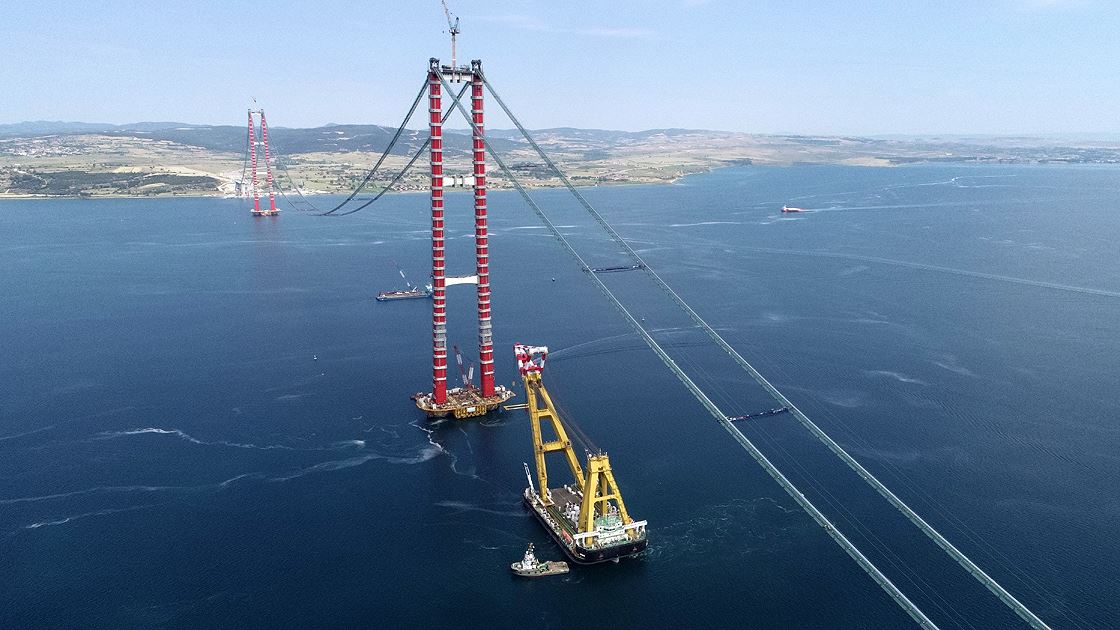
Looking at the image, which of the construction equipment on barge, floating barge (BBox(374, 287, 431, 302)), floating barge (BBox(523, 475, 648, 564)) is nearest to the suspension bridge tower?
the construction equipment on barge

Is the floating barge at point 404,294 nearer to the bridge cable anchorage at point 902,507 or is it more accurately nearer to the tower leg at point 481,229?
the tower leg at point 481,229

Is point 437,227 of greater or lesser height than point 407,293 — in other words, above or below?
above

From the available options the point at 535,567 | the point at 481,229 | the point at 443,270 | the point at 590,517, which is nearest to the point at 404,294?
the point at 443,270

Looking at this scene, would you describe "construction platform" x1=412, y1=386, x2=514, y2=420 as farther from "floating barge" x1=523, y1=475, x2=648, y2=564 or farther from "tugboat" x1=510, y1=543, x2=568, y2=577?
"tugboat" x1=510, y1=543, x2=568, y2=577

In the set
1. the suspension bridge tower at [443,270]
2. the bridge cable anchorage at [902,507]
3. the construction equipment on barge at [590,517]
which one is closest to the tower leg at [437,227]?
the suspension bridge tower at [443,270]

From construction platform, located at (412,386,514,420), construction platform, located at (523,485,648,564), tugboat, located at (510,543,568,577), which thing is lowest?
Result: tugboat, located at (510,543,568,577)

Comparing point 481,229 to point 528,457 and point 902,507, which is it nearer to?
point 528,457
